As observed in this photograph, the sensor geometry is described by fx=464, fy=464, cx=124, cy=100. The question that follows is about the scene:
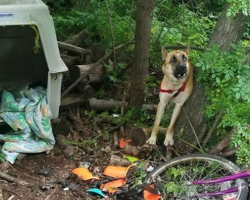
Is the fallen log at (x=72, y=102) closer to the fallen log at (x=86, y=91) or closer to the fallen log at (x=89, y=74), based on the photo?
the fallen log at (x=86, y=91)

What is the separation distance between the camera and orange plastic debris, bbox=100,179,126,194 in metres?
3.95

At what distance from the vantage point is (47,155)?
452 cm

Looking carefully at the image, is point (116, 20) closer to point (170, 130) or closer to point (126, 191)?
point (170, 130)

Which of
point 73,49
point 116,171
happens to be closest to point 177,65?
point 116,171

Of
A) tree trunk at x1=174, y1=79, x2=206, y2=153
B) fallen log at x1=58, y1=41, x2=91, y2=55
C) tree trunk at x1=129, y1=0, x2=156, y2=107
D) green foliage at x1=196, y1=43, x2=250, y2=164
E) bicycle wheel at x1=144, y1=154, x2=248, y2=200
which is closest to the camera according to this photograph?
green foliage at x1=196, y1=43, x2=250, y2=164

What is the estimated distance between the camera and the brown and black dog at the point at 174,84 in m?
4.20

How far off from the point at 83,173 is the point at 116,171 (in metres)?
0.30

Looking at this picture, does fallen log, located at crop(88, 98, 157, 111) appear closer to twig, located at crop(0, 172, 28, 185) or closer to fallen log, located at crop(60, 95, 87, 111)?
fallen log, located at crop(60, 95, 87, 111)

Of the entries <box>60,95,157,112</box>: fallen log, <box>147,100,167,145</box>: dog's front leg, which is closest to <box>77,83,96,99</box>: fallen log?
<box>60,95,157,112</box>: fallen log

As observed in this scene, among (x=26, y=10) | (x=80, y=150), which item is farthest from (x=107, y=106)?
A: (x=26, y=10)

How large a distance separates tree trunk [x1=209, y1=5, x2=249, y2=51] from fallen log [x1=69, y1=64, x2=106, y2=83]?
6.06 ft

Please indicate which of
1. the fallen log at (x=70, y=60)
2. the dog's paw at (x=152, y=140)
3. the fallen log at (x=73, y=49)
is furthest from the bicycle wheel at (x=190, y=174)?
the fallen log at (x=73, y=49)

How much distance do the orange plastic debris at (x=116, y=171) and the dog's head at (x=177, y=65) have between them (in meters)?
0.94

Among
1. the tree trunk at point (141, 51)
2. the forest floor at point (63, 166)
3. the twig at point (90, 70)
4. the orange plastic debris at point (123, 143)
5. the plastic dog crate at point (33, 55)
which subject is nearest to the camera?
the forest floor at point (63, 166)
